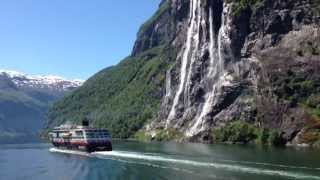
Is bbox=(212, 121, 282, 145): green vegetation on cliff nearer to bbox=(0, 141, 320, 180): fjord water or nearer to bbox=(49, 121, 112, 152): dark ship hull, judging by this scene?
bbox=(0, 141, 320, 180): fjord water

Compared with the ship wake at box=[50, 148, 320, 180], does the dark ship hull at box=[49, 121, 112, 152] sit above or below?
above

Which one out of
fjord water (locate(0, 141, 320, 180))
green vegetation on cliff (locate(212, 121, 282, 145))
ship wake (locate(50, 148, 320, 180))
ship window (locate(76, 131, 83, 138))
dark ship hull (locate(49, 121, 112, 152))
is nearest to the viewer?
ship wake (locate(50, 148, 320, 180))

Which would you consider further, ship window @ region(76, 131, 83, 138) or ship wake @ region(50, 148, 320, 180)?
ship window @ region(76, 131, 83, 138)

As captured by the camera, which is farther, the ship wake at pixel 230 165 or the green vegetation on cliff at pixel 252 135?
the green vegetation on cliff at pixel 252 135

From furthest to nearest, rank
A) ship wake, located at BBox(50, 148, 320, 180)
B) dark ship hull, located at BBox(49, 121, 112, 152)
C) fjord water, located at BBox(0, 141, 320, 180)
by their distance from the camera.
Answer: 1. dark ship hull, located at BBox(49, 121, 112, 152)
2. fjord water, located at BBox(0, 141, 320, 180)
3. ship wake, located at BBox(50, 148, 320, 180)

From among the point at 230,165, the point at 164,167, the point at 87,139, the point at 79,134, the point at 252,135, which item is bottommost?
the point at 164,167

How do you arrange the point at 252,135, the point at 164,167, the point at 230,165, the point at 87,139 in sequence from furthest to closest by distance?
1. the point at 252,135
2. the point at 87,139
3. the point at 164,167
4. the point at 230,165

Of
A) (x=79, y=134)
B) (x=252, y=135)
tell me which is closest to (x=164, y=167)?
(x=79, y=134)

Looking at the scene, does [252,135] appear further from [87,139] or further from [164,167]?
[164,167]

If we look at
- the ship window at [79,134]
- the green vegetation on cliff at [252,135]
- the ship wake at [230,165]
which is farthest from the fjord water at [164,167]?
the green vegetation on cliff at [252,135]

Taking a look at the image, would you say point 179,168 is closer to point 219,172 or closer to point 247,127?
point 219,172

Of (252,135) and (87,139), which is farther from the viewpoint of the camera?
(252,135)

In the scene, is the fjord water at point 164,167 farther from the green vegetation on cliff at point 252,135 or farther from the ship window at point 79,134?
the green vegetation on cliff at point 252,135

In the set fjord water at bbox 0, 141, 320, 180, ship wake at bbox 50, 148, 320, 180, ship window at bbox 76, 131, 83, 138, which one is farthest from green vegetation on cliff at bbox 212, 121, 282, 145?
ship wake at bbox 50, 148, 320, 180
